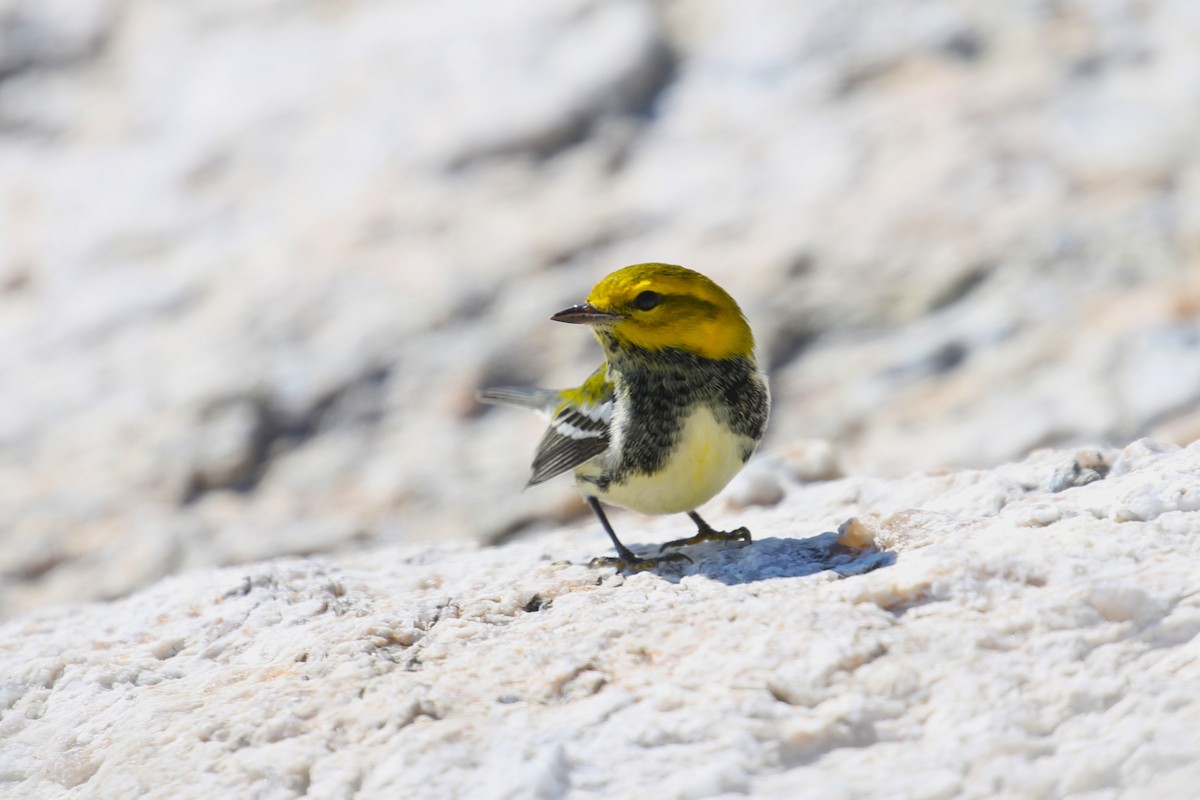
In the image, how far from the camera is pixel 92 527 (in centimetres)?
736

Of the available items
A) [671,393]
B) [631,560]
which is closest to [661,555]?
[631,560]

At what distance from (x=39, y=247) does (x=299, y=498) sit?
122 inches

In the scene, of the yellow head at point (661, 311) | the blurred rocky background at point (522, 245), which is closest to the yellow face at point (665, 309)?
the yellow head at point (661, 311)

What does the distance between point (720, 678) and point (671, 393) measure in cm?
151

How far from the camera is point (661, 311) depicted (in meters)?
4.50

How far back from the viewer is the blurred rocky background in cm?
719

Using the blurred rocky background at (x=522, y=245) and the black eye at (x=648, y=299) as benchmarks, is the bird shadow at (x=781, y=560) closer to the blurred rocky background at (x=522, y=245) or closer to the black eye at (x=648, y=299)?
the black eye at (x=648, y=299)

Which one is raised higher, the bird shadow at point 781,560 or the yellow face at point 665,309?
the yellow face at point 665,309

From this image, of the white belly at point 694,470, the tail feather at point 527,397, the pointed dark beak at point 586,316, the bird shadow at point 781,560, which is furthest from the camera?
the tail feather at point 527,397

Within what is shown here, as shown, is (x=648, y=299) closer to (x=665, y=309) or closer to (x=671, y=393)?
(x=665, y=309)

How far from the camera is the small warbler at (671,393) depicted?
14.5ft

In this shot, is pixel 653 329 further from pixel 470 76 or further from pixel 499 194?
Result: pixel 470 76

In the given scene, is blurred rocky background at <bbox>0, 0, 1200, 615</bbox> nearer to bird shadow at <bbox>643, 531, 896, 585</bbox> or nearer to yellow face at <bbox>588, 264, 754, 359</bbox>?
yellow face at <bbox>588, 264, 754, 359</bbox>

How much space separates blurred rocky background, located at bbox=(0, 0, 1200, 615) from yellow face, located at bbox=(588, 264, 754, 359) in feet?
6.71
